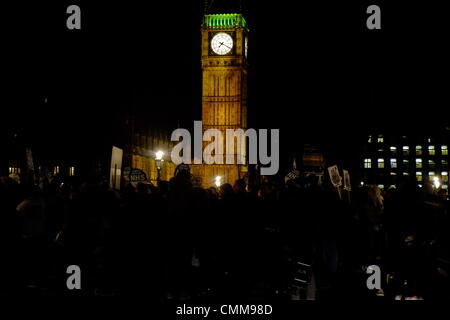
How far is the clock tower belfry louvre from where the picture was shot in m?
48.8

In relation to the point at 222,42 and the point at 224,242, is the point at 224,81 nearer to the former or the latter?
the point at 222,42

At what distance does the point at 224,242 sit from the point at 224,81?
42.5 m

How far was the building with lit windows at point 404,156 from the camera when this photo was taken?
→ 330 ft

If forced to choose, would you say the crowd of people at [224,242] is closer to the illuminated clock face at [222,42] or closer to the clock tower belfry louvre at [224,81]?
the clock tower belfry louvre at [224,81]

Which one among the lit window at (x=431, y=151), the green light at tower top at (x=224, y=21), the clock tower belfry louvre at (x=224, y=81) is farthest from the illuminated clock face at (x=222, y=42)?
the lit window at (x=431, y=151)

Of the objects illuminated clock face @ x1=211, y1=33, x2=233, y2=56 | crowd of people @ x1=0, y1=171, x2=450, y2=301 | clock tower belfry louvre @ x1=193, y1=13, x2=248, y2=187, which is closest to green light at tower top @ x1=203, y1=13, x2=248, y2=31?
clock tower belfry louvre @ x1=193, y1=13, x2=248, y2=187

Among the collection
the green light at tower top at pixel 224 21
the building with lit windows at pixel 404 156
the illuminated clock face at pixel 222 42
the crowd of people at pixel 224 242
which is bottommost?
the crowd of people at pixel 224 242

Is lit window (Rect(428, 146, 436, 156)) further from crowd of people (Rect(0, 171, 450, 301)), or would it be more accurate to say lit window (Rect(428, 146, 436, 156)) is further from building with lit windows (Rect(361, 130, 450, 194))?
crowd of people (Rect(0, 171, 450, 301))

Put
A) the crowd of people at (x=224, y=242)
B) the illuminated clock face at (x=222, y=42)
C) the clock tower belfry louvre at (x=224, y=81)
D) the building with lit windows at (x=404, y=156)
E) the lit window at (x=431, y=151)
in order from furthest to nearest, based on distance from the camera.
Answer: the lit window at (x=431, y=151) → the building with lit windows at (x=404, y=156) → the illuminated clock face at (x=222, y=42) → the clock tower belfry louvre at (x=224, y=81) → the crowd of people at (x=224, y=242)

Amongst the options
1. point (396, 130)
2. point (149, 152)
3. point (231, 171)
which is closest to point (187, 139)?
point (149, 152)

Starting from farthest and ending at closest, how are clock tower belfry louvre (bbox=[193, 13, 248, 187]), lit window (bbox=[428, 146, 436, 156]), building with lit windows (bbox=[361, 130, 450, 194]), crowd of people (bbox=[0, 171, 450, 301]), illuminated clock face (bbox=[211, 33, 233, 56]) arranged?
1. lit window (bbox=[428, 146, 436, 156])
2. building with lit windows (bbox=[361, 130, 450, 194])
3. illuminated clock face (bbox=[211, 33, 233, 56])
4. clock tower belfry louvre (bbox=[193, 13, 248, 187])
5. crowd of people (bbox=[0, 171, 450, 301])

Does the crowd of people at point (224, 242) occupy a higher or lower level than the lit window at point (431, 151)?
lower

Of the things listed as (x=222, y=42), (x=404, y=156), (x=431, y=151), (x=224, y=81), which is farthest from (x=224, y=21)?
(x=431, y=151)
